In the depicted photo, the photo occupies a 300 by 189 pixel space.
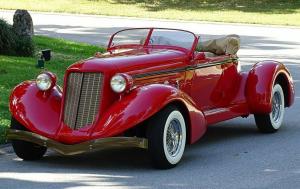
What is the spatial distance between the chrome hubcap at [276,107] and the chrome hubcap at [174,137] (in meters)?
2.59

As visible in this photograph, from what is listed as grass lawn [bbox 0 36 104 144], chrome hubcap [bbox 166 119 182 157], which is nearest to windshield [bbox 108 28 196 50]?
chrome hubcap [bbox 166 119 182 157]

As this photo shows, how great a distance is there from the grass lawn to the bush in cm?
41

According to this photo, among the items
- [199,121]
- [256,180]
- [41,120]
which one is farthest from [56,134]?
[256,180]

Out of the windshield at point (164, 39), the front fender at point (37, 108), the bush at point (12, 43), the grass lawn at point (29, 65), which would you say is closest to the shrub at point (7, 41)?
the bush at point (12, 43)

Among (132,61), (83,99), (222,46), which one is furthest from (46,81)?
(222,46)

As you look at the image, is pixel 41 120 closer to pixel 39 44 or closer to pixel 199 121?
pixel 199 121

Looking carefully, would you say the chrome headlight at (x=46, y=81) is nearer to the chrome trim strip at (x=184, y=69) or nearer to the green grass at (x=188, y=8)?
the chrome trim strip at (x=184, y=69)

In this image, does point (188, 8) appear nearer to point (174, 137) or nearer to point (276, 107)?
point (276, 107)

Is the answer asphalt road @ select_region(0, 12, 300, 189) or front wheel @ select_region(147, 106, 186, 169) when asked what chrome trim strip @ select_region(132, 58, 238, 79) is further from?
asphalt road @ select_region(0, 12, 300, 189)

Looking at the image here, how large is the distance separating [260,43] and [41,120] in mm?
16211

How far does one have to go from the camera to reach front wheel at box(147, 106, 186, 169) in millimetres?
8086

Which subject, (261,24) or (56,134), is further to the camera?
(261,24)

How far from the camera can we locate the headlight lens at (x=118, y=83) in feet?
27.0

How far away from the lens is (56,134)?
27.3 ft
